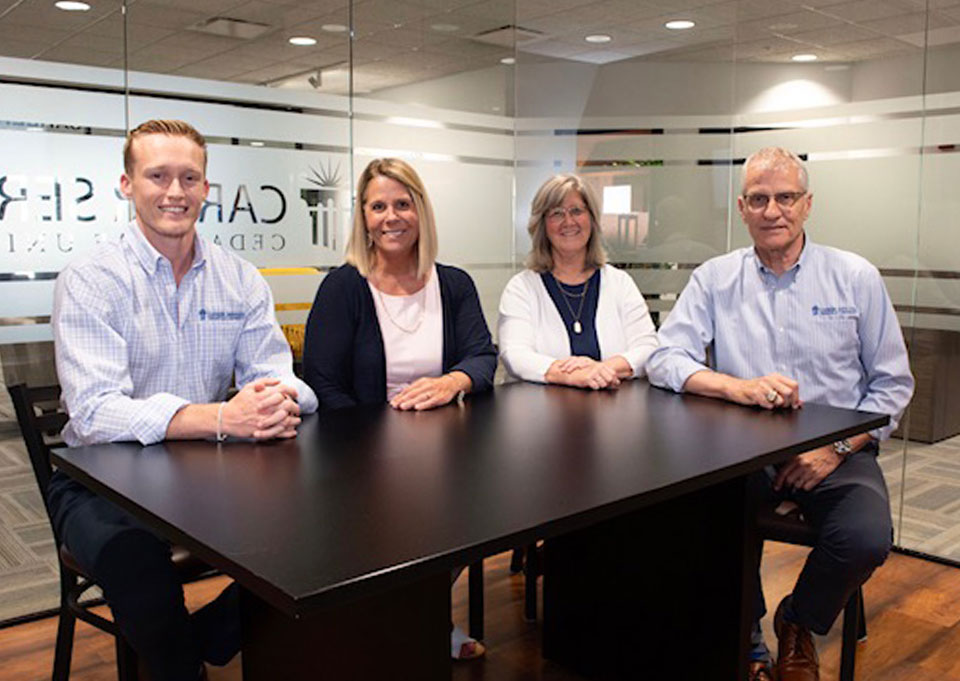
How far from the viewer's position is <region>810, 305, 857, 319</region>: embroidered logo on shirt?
255 centimetres

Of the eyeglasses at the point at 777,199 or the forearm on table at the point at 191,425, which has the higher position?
the eyeglasses at the point at 777,199

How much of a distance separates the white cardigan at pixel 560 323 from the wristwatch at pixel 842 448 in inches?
26.8

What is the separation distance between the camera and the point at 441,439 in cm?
189

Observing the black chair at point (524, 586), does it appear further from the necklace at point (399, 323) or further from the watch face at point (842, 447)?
the watch face at point (842, 447)

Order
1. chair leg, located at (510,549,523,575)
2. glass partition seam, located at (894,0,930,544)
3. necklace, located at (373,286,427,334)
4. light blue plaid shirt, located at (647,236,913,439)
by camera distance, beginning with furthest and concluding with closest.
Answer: glass partition seam, located at (894,0,930,544), chair leg, located at (510,549,523,575), necklace, located at (373,286,427,334), light blue plaid shirt, located at (647,236,913,439)

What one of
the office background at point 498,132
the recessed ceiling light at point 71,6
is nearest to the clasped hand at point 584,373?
the office background at point 498,132

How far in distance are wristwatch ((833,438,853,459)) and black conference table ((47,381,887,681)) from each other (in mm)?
165

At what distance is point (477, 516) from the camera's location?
53.2 inches

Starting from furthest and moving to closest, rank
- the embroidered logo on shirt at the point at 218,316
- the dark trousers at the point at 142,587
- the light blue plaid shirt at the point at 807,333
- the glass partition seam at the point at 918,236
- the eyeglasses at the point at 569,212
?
1. the glass partition seam at the point at 918,236
2. the eyeglasses at the point at 569,212
3. the light blue plaid shirt at the point at 807,333
4. the embroidered logo on shirt at the point at 218,316
5. the dark trousers at the point at 142,587

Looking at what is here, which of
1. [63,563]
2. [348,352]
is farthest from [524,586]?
[63,563]

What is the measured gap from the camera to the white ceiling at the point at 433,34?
3.09m

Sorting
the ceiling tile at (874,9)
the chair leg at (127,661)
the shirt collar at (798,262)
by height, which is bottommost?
the chair leg at (127,661)

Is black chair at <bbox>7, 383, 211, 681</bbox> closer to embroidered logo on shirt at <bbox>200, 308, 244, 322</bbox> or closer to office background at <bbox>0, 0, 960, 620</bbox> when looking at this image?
embroidered logo on shirt at <bbox>200, 308, 244, 322</bbox>

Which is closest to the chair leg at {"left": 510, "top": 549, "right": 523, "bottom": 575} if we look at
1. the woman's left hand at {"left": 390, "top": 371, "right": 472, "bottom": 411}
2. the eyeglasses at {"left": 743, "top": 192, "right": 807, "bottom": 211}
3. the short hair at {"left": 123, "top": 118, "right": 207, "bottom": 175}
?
the woman's left hand at {"left": 390, "top": 371, "right": 472, "bottom": 411}
